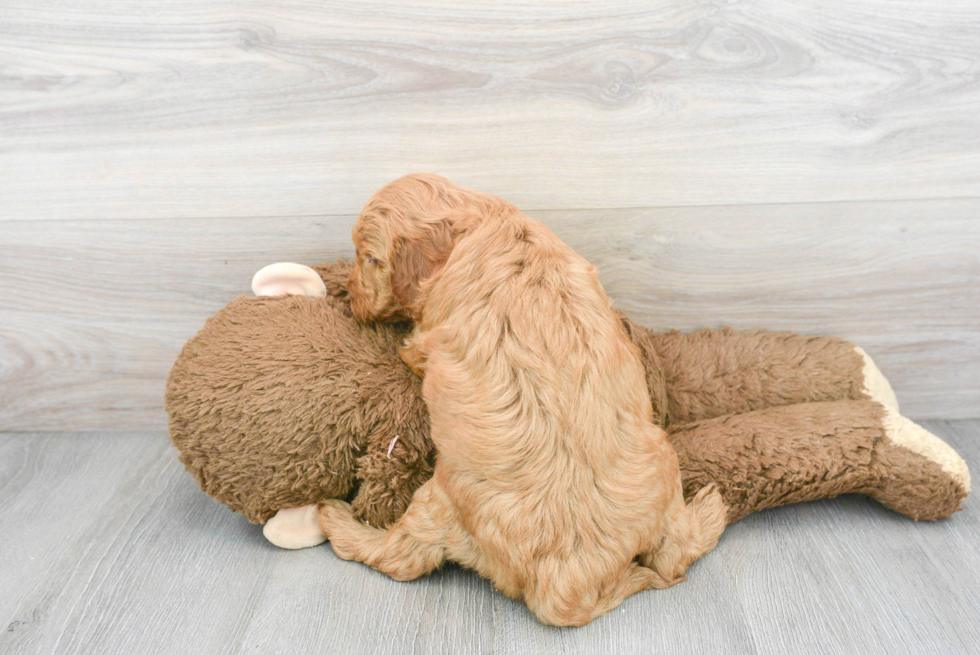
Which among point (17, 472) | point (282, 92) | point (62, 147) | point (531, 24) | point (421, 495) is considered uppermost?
point (531, 24)

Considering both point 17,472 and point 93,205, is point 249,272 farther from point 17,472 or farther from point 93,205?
point 17,472

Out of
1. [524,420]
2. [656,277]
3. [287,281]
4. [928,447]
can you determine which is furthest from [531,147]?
[928,447]

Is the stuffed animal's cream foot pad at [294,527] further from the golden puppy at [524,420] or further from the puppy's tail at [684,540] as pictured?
the puppy's tail at [684,540]

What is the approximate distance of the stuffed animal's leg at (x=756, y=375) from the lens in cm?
159

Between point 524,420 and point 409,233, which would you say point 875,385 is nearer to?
point 524,420

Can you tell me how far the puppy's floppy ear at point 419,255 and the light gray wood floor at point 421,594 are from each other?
554 millimetres

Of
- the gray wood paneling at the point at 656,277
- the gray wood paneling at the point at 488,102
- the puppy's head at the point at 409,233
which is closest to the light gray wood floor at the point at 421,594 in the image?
the gray wood paneling at the point at 656,277

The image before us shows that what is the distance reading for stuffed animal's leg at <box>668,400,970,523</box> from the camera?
55.6 inches

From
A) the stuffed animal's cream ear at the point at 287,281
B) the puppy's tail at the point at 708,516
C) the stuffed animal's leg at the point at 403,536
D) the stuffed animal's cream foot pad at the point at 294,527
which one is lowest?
the stuffed animal's cream foot pad at the point at 294,527

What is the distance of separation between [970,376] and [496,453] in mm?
1402

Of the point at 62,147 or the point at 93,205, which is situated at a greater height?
the point at 62,147

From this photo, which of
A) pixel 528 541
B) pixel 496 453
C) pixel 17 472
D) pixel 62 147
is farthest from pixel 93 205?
pixel 528 541

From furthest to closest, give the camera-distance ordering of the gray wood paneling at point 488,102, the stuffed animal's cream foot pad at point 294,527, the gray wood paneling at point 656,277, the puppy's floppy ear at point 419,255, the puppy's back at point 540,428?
the gray wood paneling at point 656,277 < the gray wood paneling at point 488,102 < the stuffed animal's cream foot pad at point 294,527 < the puppy's floppy ear at point 419,255 < the puppy's back at point 540,428

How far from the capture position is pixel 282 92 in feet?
5.12
